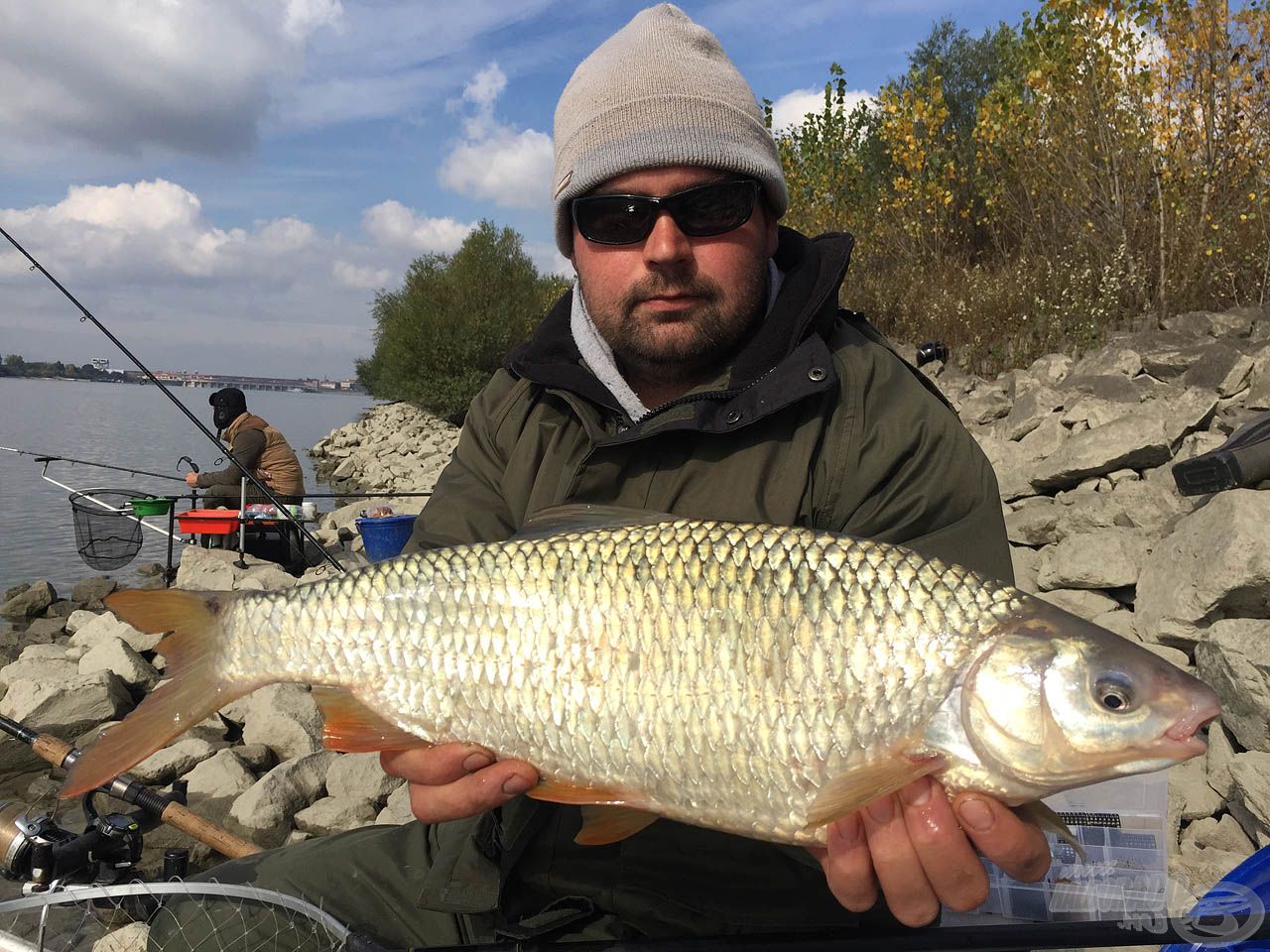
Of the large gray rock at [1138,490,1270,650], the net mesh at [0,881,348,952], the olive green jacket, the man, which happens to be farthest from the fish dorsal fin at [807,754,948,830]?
the large gray rock at [1138,490,1270,650]

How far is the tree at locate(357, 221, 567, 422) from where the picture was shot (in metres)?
29.4

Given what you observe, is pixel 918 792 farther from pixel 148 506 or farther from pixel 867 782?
pixel 148 506

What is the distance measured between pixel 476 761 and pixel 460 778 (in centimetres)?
6

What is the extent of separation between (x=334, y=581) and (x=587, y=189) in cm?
115

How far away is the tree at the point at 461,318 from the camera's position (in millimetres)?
29359

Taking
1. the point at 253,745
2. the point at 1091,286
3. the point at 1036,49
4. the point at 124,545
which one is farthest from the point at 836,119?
the point at 253,745

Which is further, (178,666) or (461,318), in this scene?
(461,318)

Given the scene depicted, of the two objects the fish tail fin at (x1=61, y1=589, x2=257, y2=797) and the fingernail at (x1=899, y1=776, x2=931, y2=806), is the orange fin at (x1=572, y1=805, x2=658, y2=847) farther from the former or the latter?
the fish tail fin at (x1=61, y1=589, x2=257, y2=797)

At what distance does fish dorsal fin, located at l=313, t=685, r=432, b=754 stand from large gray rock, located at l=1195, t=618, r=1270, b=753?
99.0 inches

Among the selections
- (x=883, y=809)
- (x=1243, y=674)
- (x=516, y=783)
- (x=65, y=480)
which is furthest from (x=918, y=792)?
(x=65, y=480)

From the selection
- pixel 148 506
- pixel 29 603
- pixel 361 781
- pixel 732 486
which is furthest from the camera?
pixel 29 603

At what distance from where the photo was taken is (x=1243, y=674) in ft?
8.91

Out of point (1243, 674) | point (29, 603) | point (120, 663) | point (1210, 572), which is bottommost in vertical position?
point (29, 603)

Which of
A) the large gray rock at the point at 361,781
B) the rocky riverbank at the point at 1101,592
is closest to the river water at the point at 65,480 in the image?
the rocky riverbank at the point at 1101,592
